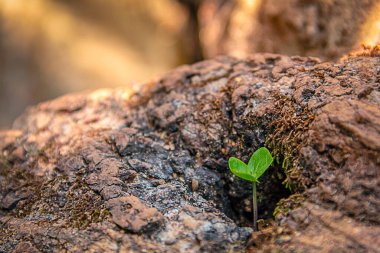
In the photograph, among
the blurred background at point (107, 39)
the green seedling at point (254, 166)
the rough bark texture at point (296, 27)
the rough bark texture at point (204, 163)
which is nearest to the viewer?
the rough bark texture at point (204, 163)

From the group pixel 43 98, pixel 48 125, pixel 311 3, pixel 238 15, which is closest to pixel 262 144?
pixel 48 125

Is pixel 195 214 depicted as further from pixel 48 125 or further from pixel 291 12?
pixel 291 12

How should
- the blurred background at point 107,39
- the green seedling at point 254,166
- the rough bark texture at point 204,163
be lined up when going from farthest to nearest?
the blurred background at point 107,39 < the green seedling at point 254,166 < the rough bark texture at point 204,163

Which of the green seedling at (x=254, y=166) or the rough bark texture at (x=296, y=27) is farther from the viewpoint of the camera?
the rough bark texture at (x=296, y=27)

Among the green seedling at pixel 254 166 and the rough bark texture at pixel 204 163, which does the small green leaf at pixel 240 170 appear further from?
the rough bark texture at pixel 204 163

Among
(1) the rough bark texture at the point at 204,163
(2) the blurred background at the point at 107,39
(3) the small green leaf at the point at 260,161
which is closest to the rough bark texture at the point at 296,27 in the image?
(2) the blurred background at the point at 107,39

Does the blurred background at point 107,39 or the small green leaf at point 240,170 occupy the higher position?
the blurred background at point 107,39

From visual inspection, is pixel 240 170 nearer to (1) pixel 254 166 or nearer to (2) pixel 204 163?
(1) pixel 254 166
